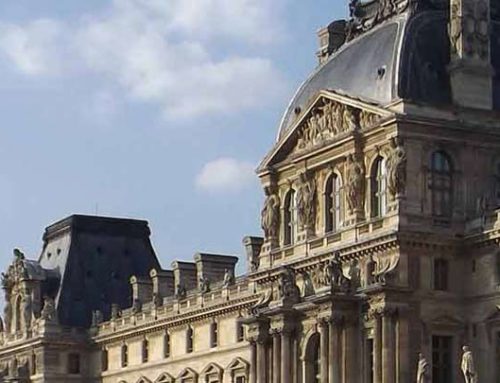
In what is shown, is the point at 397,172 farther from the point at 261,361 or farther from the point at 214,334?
the point at 214,334

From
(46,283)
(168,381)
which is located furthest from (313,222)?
(46,283)

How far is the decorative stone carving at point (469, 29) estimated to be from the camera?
75562 mm

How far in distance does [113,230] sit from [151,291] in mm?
11115

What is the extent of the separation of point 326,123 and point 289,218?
575cm

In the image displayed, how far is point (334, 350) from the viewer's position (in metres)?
74.4

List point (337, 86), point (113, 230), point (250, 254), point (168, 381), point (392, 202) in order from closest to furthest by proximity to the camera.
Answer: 1. point (392, 202)
2. point (337, 86)
3. point (250, 254)
4. point (168, 381)
5. point (113, 230)

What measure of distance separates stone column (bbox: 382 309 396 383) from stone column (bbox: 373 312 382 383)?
0.33 metres

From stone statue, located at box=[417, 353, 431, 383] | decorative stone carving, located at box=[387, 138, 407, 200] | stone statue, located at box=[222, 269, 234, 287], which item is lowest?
stone statue, located at box=[417, 353, 431, 383]

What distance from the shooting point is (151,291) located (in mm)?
111312

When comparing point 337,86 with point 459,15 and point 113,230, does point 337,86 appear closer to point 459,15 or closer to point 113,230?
point 459,15

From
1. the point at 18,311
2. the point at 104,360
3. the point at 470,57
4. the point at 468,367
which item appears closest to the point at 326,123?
the point at 470,57

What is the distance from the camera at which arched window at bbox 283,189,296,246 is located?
267 feet

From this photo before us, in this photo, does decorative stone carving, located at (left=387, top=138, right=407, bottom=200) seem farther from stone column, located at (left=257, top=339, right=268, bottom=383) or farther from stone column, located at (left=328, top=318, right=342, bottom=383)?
stone column, located at (left=257, top=339, right=268, bottom=383)

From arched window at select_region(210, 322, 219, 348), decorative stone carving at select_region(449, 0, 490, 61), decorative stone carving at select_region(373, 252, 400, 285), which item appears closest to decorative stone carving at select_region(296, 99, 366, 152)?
decorative stone carving at select_region(449, 0, 490, 61)
